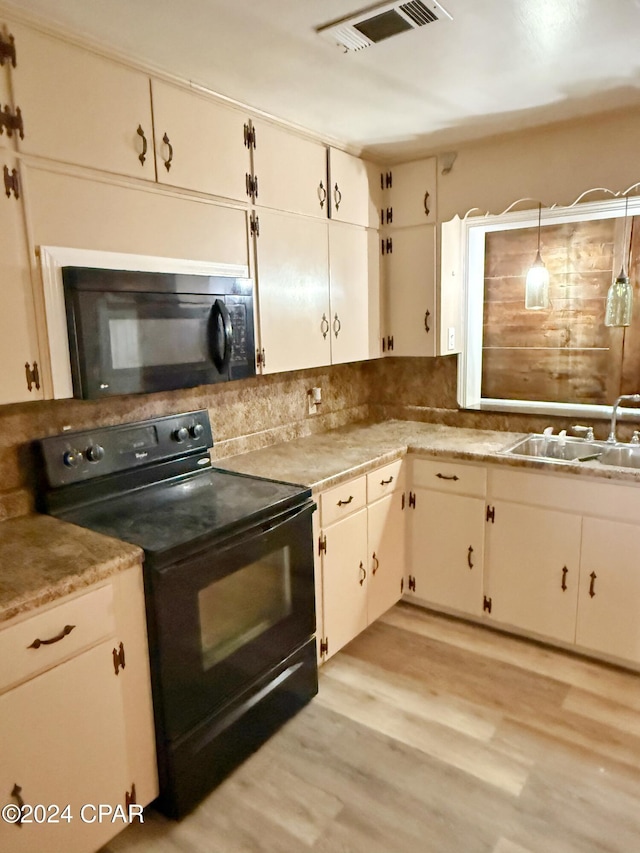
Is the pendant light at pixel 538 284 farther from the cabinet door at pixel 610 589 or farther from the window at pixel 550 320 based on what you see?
the cabinet door at pixel 610 589

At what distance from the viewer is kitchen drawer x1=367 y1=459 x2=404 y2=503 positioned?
2.69 m

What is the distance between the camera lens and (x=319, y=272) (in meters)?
2.77

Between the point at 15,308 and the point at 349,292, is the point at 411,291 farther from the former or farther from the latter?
the point at 15,308

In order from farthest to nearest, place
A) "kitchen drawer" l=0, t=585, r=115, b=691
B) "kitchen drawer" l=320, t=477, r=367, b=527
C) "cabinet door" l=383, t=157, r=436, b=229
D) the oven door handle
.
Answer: "cabinet door" l=383, t=157, r=436, b=229
"kitchen drawer" l=320, t=477, r=367, b=527
the oven door handle
"kitchen drawer" l=0, t=585, r=115, b=691

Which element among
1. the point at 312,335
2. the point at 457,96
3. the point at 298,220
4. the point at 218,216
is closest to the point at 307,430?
the point at 312,335

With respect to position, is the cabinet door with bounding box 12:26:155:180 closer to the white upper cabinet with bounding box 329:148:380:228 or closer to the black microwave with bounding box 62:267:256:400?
the black microwave with bounding box 62:267:256:400

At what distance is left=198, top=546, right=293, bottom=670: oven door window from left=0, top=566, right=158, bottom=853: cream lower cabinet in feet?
0.70

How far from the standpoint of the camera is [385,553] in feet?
9.42

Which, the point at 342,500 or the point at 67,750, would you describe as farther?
the point at 342,500

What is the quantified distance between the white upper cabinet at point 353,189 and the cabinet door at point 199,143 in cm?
61

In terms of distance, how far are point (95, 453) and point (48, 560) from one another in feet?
1.72

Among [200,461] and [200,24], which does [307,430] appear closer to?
[200,461]

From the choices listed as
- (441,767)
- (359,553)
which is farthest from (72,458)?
(441,767)

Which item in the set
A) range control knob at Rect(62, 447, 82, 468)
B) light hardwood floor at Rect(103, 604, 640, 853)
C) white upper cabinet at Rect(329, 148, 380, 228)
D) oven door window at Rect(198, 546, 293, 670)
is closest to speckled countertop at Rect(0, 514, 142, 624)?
range control knob at Rect(62, 447, 82, 468)
